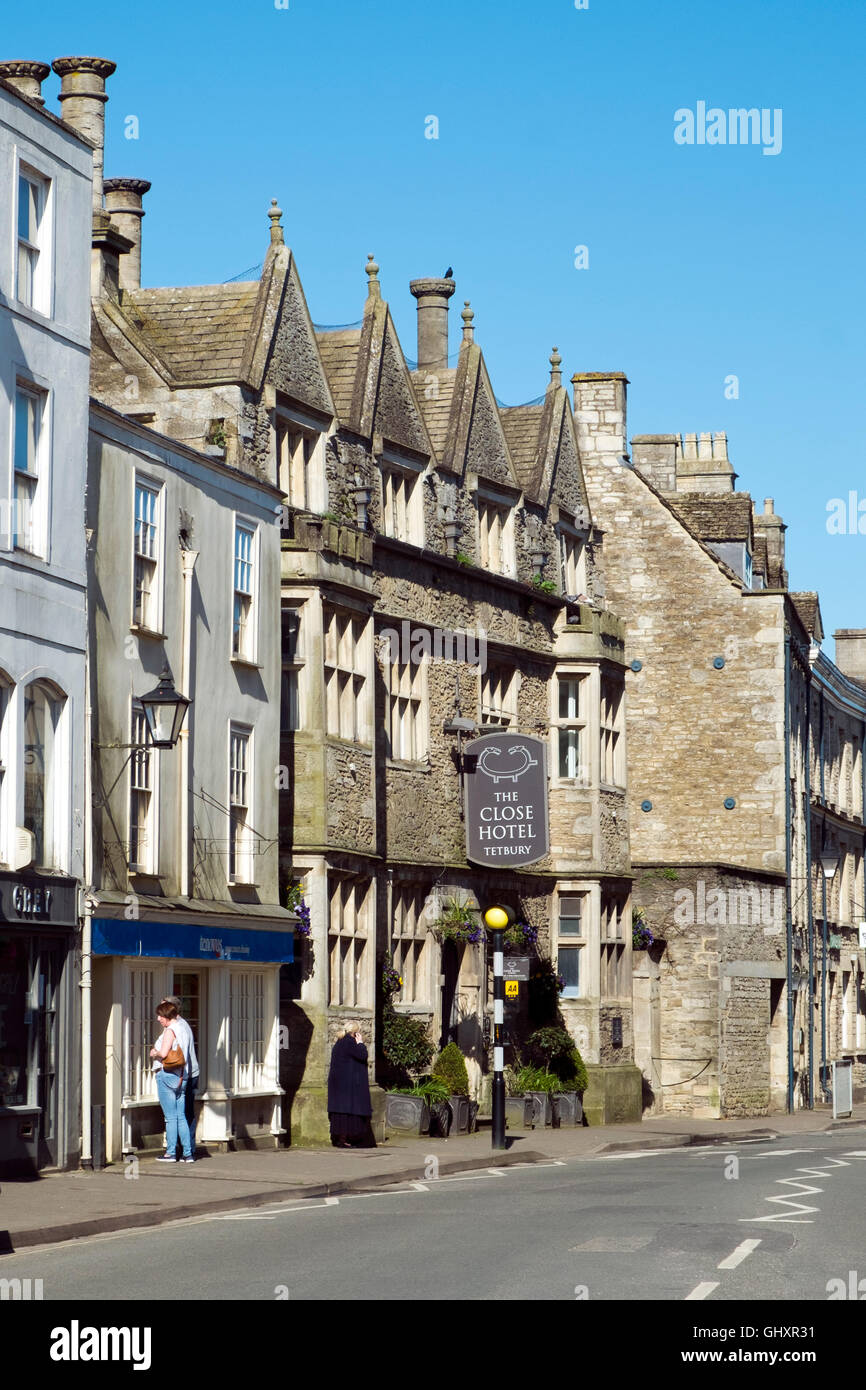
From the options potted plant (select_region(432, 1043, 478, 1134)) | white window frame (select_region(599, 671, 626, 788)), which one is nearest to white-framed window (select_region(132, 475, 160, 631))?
potted plant (select_region(432, 1043, 478, 1134))

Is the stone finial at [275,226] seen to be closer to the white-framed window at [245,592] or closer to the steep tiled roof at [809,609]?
the white-framed window at [245,592]

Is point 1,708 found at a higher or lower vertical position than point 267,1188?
higher

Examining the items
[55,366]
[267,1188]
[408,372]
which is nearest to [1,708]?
[55,366]

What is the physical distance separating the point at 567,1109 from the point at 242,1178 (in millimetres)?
13739

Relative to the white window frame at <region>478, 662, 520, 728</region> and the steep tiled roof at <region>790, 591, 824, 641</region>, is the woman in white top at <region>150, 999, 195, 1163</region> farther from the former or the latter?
the steep tiled roof at <region>790, 591, 824, 641</region>

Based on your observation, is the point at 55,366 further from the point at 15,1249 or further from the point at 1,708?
the point at 15,1249

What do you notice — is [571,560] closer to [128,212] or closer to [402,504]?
[402,504]

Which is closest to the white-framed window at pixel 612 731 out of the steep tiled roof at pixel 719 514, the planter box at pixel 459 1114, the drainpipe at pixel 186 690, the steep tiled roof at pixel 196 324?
the planter box at pixel 459 1114

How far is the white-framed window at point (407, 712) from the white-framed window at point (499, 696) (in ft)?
7.30

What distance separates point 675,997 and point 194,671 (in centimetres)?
1905

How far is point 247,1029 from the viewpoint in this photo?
25.8 m

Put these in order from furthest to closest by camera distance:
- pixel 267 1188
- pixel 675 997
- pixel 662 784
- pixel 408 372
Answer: pixel 662 784
pixel 675 997
pixel 408 372
pixel 267 1188

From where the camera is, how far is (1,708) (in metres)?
21.1
